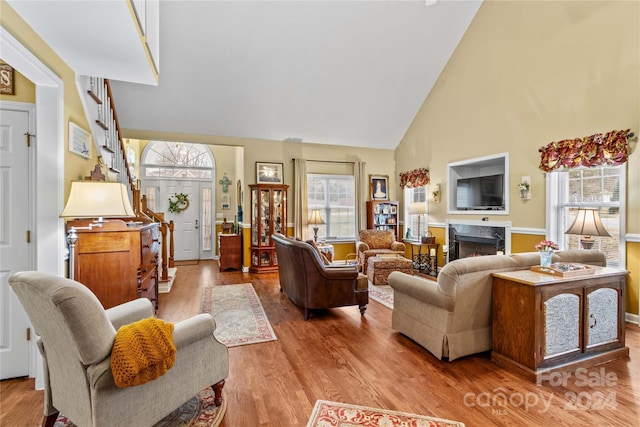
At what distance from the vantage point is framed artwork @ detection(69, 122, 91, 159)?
7.93 feet

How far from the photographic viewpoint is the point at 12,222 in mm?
2217

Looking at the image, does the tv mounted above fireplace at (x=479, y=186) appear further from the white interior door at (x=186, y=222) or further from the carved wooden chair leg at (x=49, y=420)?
the white interior door at (x=186, y=222)

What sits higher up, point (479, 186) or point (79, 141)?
point (79, 141)

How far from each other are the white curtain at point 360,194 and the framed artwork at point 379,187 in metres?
0.27

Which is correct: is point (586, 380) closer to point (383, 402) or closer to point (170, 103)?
point (383, 402)

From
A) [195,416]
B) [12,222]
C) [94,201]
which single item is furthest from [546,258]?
[12,222]

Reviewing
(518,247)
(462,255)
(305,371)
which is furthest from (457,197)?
(305,371)

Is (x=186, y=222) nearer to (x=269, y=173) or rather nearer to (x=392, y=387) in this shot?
(x=269, y=173)

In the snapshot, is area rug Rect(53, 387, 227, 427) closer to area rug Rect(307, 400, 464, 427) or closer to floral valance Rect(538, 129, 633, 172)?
area rug Rect(307, 400, 464, 427)

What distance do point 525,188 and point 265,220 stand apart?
464cm

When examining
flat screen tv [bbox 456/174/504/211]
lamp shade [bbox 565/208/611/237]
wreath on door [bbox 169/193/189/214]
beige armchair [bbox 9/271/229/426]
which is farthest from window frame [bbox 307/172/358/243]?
beige armchair [bbox 9/271/229/426]

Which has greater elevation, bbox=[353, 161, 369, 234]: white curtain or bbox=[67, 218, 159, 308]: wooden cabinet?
bbox=[353, 161, 369, 234]: white curtain

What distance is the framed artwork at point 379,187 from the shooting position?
7371 millimetres

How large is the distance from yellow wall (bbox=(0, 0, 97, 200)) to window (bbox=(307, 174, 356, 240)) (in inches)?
181
